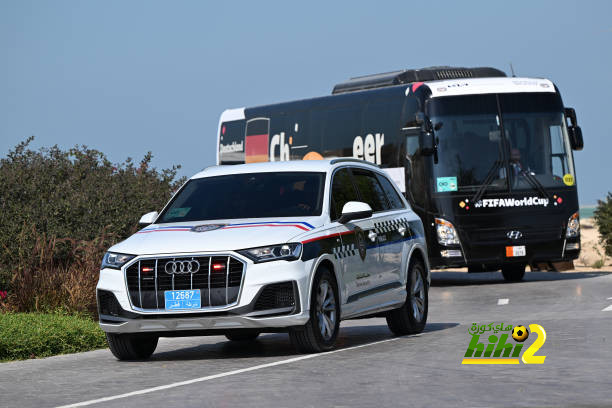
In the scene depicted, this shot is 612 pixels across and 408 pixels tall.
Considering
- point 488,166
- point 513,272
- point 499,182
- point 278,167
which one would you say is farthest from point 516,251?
point 278,167

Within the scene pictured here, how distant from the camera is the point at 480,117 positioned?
25.3 metres

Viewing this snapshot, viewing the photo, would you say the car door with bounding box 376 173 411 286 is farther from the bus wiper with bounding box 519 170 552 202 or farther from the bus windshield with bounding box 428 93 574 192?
the bus wiper with bounding box 519 170 552 202

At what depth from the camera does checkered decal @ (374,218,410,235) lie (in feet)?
46.3

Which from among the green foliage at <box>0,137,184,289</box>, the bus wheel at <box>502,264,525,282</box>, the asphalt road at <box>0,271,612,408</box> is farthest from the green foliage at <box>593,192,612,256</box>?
the asphalt road at <box>0,271,612,408</box>

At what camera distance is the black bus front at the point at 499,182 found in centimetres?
2489

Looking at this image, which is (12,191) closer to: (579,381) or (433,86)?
(433,86)

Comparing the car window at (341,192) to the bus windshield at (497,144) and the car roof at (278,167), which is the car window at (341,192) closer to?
the car roof at (278,167)

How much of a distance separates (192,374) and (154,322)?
99 cm

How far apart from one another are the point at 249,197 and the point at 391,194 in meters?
2.35

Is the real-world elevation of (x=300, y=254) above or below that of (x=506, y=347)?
above

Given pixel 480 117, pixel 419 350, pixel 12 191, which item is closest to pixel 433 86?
pixel 480 117

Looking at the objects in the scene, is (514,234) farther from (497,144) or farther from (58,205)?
(58,205)

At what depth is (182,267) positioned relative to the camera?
39.5 ft

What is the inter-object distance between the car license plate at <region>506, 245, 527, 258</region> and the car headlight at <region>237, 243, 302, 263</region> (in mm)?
13255
